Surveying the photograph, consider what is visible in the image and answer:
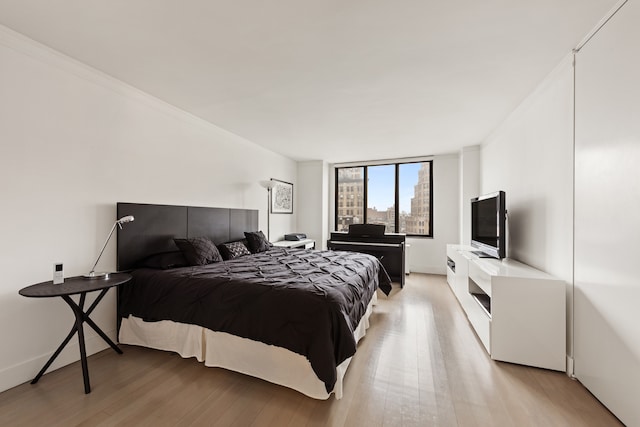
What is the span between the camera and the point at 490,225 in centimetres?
320

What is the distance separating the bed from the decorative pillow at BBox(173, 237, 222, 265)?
0.22ft

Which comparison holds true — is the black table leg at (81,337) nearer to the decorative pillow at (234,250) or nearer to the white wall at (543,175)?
the decorative pillow at (234,250)

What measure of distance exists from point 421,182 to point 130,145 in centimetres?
527

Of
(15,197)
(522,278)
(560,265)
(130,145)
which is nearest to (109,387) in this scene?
(15,197)

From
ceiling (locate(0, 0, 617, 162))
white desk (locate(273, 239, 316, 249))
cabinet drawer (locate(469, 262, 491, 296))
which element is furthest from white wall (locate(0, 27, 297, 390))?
cabinet drawer (locate(469, 262, 491, 296))

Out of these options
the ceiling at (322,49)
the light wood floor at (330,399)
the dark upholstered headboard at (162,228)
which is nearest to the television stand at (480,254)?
the light wood floor at (330,399)

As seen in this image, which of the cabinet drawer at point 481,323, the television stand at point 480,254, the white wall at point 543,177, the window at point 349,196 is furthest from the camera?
the window at point 349,196

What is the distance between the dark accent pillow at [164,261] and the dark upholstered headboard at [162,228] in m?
0.08

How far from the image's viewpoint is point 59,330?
2.20 metres

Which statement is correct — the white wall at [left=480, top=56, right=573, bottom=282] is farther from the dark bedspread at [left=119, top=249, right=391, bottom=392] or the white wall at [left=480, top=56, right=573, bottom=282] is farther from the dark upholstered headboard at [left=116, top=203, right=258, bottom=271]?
the dark upholstered headboard at [left=116, top=203, right=258, bottom=271]

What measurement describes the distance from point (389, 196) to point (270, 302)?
4.80 m

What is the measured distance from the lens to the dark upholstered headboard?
104 inches

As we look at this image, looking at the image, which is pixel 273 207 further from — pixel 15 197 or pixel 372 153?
pixel 15 197

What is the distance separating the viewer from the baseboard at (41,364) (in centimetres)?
190
